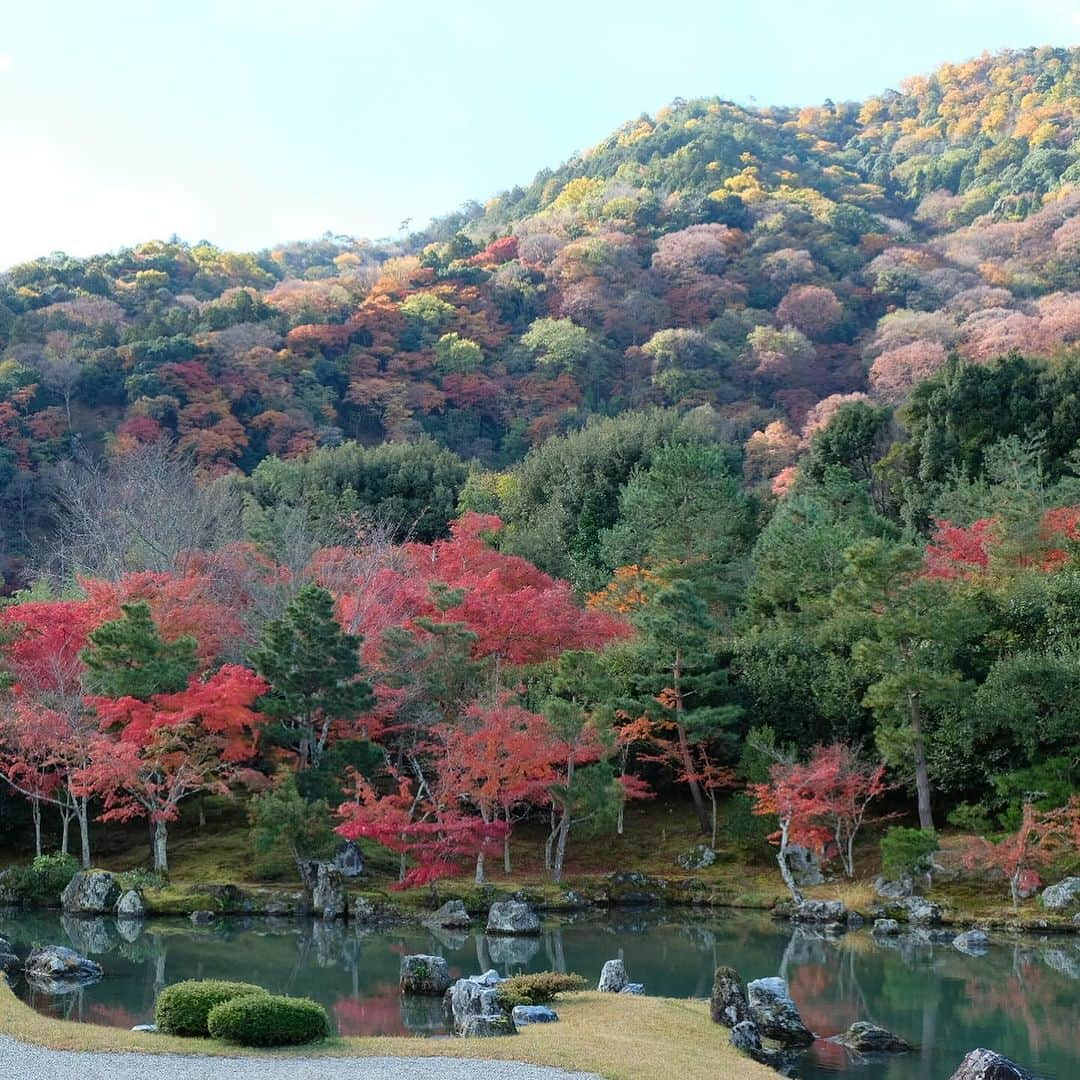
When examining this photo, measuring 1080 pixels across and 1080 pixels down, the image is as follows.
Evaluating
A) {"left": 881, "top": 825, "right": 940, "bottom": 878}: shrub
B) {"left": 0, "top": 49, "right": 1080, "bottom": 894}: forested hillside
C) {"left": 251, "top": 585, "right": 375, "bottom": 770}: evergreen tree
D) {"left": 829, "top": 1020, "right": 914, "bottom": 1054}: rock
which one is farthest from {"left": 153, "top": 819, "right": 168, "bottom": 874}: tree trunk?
{"left": 829, "top": 1020, "right": 914, "bottom": 1054}: rock

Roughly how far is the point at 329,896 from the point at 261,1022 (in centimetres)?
1205

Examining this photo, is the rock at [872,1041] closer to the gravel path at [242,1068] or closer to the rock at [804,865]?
the gravel path at [242,1068]

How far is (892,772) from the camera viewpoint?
2766 centimetres

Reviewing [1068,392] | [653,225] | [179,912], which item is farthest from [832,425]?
[653,225]

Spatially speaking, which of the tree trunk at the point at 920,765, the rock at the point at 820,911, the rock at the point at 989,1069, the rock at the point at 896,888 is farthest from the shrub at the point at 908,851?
the rock at the point at 989,1069

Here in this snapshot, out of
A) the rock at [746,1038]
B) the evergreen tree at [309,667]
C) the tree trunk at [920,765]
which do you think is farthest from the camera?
the evergreen tree at [309,667]

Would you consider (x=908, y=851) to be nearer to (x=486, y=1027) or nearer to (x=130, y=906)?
(x=486, y=1027)

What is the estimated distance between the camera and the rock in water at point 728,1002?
14.2 metres

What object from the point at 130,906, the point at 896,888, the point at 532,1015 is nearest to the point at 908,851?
the point at 896,888

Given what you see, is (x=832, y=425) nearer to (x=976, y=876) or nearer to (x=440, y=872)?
(x=976, y=876)

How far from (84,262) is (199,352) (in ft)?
50.1

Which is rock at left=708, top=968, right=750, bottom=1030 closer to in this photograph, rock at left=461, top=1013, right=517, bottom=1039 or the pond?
the pond

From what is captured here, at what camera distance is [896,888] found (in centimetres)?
2381

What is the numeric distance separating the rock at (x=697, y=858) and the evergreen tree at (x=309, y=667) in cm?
753
